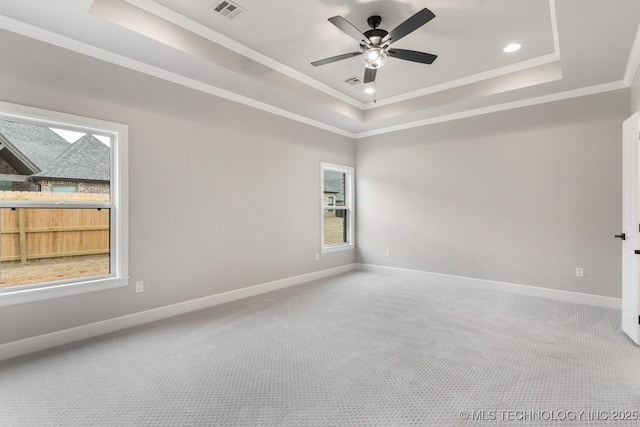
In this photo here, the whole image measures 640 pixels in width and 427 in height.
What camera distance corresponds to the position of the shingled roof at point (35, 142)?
268cm

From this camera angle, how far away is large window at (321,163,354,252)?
597cm

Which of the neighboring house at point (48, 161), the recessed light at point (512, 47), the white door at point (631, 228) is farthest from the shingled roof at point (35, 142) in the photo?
the white door at point (631, 228)

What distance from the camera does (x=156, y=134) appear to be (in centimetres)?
347

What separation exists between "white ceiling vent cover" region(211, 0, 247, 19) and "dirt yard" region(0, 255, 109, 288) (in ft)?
8.86

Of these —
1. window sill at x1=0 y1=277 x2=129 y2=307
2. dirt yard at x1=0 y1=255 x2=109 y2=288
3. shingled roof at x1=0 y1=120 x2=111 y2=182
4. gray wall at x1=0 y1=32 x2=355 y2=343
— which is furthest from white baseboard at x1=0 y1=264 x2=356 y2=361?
shingled roof at x1=0 y1=120 x2=111 y2=182

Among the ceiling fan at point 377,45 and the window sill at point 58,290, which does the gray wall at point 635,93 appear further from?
the window sill at point 58,290

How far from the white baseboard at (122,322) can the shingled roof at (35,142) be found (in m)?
1.52

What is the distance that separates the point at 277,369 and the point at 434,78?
13.8ft

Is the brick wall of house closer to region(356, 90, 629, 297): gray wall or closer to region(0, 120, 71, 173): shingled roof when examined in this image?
region(0, 120, 71, 173): shingled roof

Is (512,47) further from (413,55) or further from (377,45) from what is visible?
(377,45)

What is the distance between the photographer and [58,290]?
283 centimetres

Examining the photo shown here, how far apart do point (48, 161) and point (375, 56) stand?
10.8ft

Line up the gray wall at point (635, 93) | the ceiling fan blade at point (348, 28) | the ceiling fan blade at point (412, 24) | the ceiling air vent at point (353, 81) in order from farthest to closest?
the ceiling air vent at point (353, 81), the gray wall at point (635, 93), the ceiling fan blade at point (348, 28), the ceiling fan blade at point (412, 24)

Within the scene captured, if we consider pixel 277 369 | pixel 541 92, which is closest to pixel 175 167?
pixel 277 369
